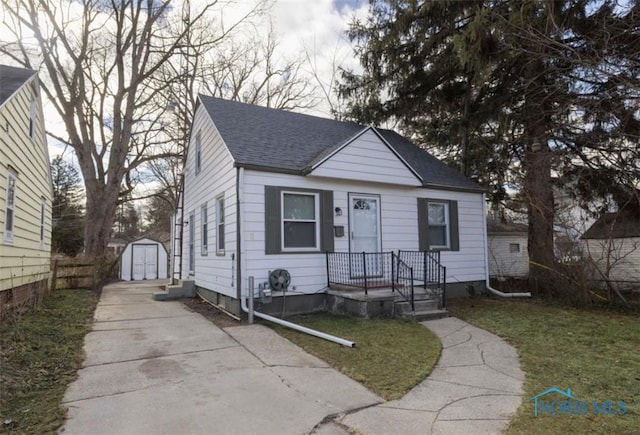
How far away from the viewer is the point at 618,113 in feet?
29.1

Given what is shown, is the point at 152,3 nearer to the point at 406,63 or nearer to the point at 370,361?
the point at 406,63

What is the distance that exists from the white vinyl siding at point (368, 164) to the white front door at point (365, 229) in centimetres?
54

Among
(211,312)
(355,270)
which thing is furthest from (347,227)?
(211,312)

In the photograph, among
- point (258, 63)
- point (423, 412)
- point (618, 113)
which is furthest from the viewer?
point (258, 63)

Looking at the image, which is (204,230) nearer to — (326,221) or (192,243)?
(192,243)

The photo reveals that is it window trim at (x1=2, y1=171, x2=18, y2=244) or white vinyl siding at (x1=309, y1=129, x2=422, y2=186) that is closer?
window trim at (x1=2, y1=171, x2=18, y2=244)

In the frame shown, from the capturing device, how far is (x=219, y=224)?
9047mm

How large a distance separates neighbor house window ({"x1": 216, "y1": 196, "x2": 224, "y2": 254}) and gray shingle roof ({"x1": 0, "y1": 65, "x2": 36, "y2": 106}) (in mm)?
4188

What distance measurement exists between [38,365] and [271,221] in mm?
4260

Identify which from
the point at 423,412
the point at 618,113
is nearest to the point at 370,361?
the point at 423,412

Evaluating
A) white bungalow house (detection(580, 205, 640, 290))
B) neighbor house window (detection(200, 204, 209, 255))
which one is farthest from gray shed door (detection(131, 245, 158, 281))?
white bungalow house (detection(580, 205, 640, 290))

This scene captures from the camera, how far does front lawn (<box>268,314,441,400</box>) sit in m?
4.19

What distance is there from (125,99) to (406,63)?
13686mm

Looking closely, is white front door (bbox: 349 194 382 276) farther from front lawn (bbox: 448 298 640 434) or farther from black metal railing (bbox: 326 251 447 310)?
front lawn (bbox: 448 298 640 434)
